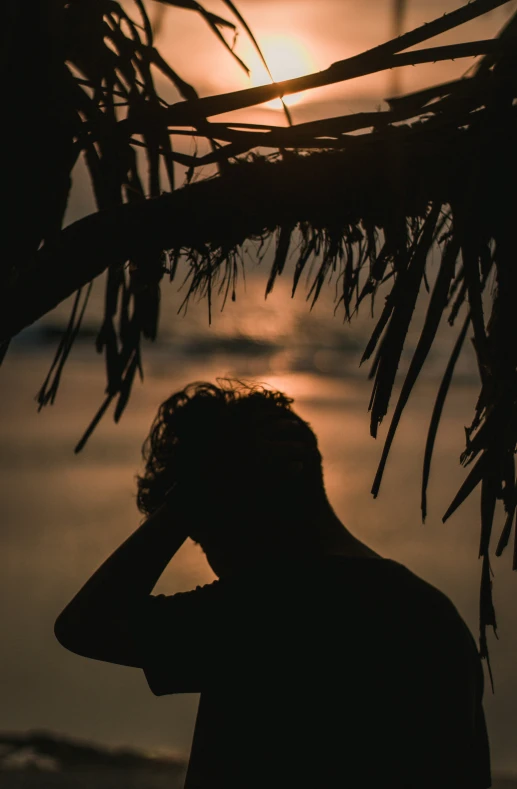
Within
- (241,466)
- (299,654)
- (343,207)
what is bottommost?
(299,654)

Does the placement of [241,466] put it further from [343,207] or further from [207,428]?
[343,207]

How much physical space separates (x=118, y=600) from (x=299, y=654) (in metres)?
0.21

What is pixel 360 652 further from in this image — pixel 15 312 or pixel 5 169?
pixel 5 169

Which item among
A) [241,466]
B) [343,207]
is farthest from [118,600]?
[343,207]

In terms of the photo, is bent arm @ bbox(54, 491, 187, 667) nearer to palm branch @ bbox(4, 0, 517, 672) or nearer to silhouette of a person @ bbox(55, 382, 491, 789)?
silhouette of a person @ bbox(55, 382, 491, 789)

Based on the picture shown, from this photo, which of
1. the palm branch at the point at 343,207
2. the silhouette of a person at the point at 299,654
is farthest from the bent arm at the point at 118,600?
the palm branch at the point at 343,207

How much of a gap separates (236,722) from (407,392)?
40 centimetres

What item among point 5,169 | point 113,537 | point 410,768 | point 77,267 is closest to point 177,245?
point 77,267

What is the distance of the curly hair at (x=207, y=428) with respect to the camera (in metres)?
1.04

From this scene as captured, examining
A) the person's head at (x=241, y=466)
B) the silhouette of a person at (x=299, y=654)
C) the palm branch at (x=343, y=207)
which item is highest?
the palm branch at (x=343, y=207)

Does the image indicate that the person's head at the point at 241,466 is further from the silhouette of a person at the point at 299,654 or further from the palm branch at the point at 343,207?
the palm branch at the point at 343,207

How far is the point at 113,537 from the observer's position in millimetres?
4941

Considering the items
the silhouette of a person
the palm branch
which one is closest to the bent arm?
the silhouette of a person

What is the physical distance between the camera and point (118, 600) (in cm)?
100
